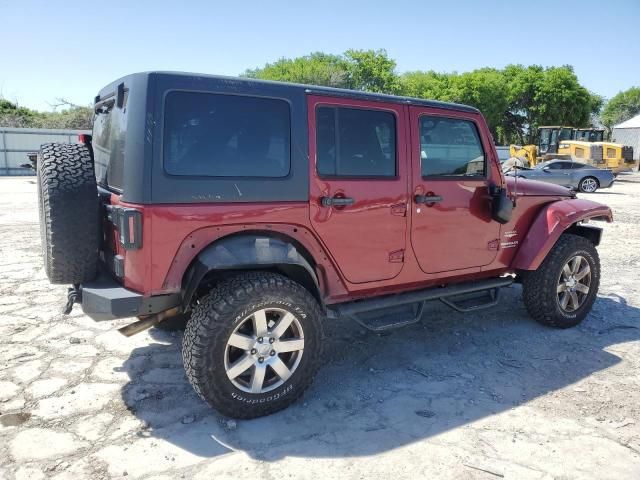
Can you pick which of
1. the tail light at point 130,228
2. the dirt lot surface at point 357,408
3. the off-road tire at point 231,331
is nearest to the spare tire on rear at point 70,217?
the tail light at point 130,228

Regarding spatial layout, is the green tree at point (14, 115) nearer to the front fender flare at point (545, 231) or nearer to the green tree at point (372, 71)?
the green tree at point (372, 71)

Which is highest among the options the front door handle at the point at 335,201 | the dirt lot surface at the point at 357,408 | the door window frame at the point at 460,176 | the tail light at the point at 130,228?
the door window frame at the point at 460,176

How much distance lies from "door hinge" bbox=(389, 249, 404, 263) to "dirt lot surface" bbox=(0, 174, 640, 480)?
2.86 ft

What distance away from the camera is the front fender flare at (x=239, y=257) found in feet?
9.75

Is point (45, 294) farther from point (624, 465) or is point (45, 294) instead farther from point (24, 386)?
point (624, 465)

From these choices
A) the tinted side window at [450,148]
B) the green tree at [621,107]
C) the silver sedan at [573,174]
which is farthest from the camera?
the green tree at [621,107]

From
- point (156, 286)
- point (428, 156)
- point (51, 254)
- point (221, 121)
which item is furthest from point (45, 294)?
point (428, 156)

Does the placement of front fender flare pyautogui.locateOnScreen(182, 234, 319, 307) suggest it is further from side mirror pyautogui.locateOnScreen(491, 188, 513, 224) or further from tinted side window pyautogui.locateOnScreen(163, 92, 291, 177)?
side mirror pyautogui.locateOnScreen(491, 188, 513, 224)

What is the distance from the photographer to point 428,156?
3900mm

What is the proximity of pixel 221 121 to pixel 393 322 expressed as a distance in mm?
1906

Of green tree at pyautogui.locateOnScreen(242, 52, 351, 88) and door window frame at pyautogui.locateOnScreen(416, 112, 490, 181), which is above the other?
green tree at pyautogui.locateOnScreen(242, 52, 351, 88)

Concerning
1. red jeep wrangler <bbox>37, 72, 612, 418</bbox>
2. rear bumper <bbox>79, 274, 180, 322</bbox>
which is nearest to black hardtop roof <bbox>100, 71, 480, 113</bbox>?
red jeep wrangler <bbox>37, 72, 612, 418</bbox>

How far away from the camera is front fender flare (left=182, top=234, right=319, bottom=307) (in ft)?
9.75

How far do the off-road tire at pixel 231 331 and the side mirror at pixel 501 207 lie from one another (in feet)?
6.12
